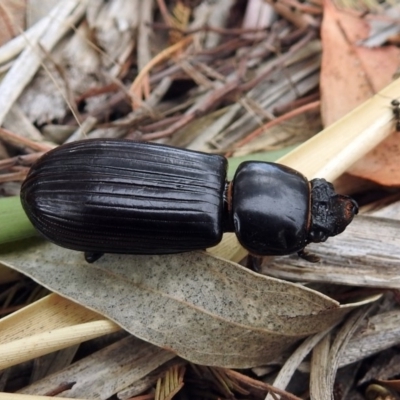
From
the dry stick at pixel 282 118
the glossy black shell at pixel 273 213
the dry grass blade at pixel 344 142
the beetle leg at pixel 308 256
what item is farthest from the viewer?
the dry stick at pixel 282 118

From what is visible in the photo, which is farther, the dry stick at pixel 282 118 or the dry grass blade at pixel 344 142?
the dry stick at pixel 282 118

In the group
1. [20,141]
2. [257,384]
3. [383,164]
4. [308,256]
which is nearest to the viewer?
[257,384]

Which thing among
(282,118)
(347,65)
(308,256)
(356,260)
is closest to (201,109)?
(282,118)

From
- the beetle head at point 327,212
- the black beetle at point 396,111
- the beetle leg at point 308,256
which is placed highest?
the black beetle at point 396,111

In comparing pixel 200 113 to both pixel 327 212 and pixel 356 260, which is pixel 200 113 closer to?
pixel 327 212

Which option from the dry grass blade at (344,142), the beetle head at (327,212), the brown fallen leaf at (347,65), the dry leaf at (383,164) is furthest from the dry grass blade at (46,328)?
the brown fallen leaf at (347,65)

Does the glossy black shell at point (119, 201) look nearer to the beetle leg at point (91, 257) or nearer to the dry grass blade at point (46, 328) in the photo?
the beetle leg at point (91, 257)

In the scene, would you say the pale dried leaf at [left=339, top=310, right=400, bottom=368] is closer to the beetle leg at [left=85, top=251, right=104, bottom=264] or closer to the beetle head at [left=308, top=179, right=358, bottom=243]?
the beetle head at [left=308, top=179, right=358, bottom=243]
